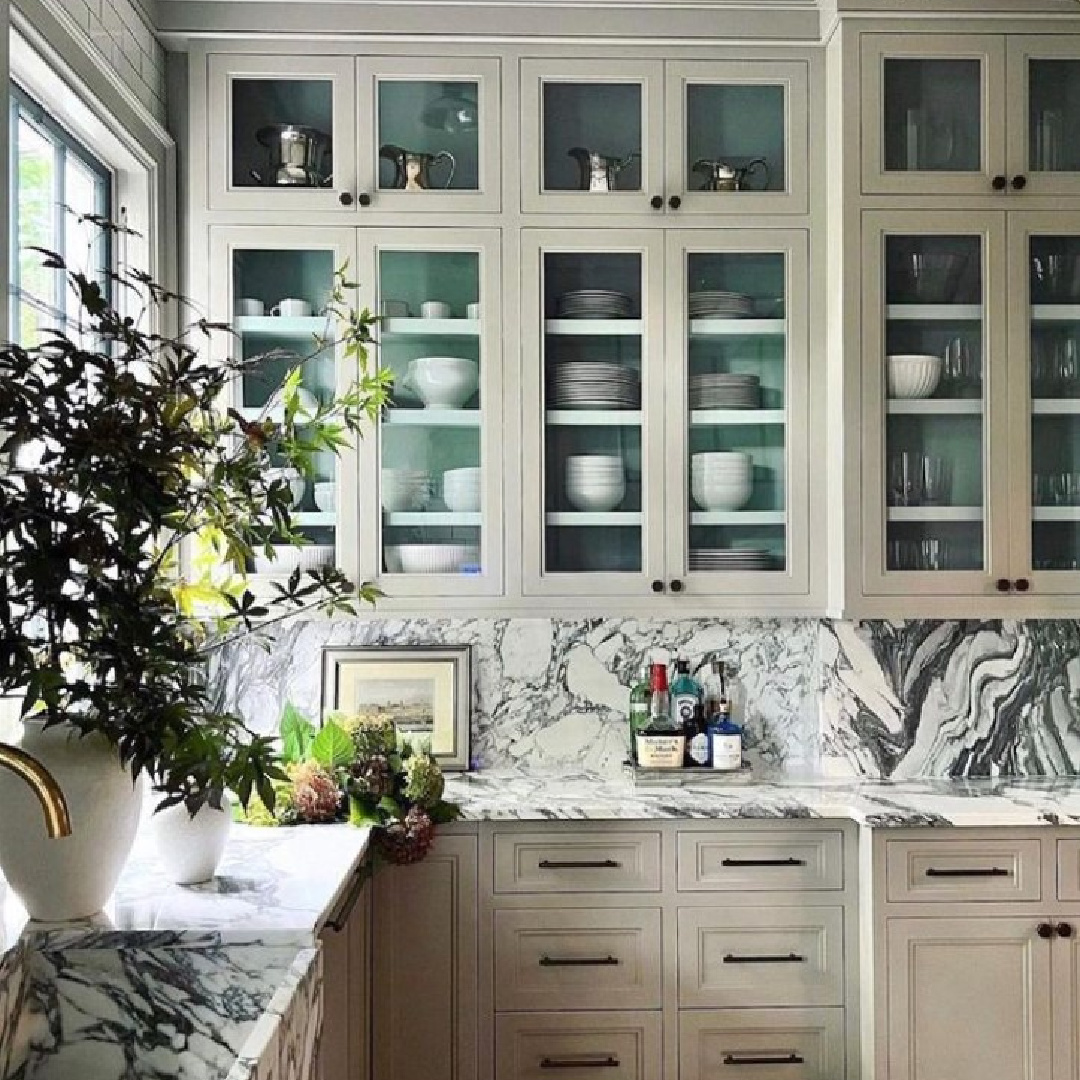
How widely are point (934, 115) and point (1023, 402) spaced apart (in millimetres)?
714

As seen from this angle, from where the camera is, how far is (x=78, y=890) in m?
1.92

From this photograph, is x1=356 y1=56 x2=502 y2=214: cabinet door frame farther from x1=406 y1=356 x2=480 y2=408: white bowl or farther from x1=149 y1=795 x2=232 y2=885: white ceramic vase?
x1=149 y1=795 x2=232 y2=885: white ceramic vase

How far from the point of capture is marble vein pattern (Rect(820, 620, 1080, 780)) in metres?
3.31

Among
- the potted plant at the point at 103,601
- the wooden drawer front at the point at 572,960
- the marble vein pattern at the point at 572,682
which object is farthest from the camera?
the marble vein pattern at the point at 572,682

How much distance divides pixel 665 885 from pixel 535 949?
1.06 ft

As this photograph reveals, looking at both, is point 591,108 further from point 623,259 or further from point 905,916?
point 905,916

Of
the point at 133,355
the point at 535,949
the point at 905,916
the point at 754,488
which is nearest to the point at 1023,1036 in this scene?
the point at 905,916

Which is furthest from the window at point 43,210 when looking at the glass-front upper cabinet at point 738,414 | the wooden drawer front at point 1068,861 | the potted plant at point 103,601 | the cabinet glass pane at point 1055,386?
the wooden drawer front at point 1068,861

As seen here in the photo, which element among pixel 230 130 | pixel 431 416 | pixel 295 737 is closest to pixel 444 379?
pixel 431 416

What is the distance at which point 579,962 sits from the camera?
285cm

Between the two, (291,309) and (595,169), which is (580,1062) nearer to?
(291,309)

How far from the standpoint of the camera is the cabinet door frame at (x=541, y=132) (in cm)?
308

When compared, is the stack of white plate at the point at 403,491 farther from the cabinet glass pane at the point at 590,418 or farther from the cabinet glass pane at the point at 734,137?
the cabinet glass pane at the point at 734,137

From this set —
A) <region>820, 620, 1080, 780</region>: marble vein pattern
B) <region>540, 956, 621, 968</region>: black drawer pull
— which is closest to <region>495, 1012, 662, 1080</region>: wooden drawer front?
<region>540, 956, 621, 968</region>: black drawer pull
